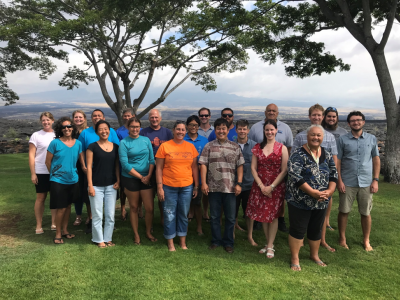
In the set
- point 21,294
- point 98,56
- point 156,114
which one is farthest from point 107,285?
point 98,56

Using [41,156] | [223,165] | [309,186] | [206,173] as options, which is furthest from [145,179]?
[309,186]

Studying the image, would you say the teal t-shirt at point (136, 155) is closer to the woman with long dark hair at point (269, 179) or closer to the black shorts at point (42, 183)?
the black shorts at point (42, 183)

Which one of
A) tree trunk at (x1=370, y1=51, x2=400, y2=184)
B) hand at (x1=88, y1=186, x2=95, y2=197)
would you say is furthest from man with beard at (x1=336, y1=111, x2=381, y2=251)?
tree trunk at (x1=370, y1=51, x2=400, y2=184)

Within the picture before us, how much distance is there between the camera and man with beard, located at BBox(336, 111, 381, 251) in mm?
3895

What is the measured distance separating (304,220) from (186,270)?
5.12 ft

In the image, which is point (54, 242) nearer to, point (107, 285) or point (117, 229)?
point (117, 229)

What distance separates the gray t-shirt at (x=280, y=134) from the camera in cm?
434

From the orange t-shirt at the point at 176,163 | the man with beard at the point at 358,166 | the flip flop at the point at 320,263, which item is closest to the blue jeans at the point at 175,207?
the orange t-shirt at the point at 176,163

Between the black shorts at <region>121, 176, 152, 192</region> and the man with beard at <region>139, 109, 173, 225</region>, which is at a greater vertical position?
the man with beard at <region>139, 109, 173, 225</region>

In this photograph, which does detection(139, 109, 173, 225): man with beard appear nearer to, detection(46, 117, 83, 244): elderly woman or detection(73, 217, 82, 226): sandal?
detection(46, 117, 83, 244): elderly woman

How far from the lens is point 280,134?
14.2ft

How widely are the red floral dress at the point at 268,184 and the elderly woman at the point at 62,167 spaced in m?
2.65

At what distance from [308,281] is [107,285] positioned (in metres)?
2.25

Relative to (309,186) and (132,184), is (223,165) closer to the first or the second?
(309,186)
